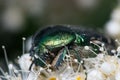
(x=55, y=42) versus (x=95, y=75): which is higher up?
(x=55, y=42)

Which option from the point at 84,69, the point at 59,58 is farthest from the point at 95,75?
the point at 59,58

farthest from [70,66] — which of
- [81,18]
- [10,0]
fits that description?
[10,0]

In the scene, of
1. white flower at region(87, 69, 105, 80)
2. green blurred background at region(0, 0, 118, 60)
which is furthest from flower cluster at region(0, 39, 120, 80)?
green blurred background at region(0, 0, 118, 60)

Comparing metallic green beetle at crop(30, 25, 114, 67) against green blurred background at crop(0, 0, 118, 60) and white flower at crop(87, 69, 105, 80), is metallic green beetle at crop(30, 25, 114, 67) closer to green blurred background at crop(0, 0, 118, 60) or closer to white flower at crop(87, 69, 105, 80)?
white flower at crop(87, 69, 105, 80)

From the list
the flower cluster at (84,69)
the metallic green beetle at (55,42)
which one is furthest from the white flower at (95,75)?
the metallic green beetle at (55,42)

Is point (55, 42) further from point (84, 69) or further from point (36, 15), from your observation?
point (36, 15)

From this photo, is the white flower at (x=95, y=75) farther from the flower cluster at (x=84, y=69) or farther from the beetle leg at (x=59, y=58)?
the beetle leg at (x=59, y=58)
